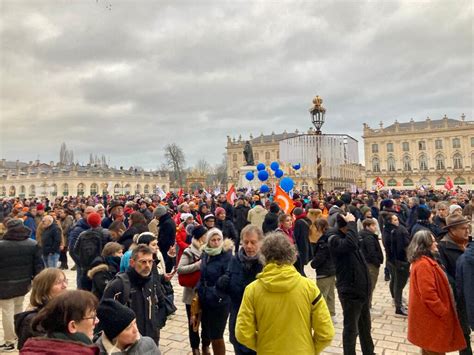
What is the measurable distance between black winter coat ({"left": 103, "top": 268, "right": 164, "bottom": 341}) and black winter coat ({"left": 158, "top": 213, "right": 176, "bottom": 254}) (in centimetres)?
398

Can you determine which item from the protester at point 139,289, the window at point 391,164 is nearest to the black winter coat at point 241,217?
the protester at point 139,289

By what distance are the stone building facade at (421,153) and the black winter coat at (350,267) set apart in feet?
223

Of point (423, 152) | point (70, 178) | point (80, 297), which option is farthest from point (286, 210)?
point (423, 152)

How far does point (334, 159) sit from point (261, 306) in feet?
40.8

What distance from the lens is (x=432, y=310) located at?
313 cm

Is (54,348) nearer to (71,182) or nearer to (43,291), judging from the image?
(43,291)

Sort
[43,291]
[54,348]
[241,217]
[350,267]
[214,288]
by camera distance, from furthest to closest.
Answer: [241,217], [350,267], [214,288], [43,291], [54,348]

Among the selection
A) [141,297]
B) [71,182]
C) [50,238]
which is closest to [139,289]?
[141,297]

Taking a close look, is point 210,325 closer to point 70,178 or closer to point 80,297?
point 80,297

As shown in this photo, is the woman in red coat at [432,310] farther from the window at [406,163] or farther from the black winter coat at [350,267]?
the window at [406,163]

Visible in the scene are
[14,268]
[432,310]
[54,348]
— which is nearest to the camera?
[54,348]

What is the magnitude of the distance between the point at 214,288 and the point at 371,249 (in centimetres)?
311

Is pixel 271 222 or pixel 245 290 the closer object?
pixel 245 290

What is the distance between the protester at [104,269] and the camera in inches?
141
